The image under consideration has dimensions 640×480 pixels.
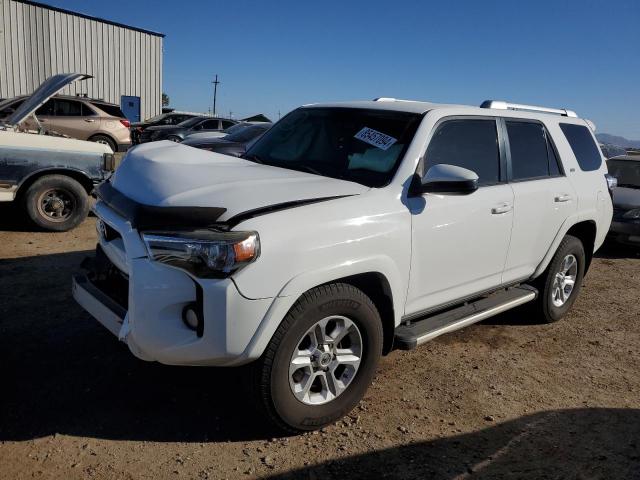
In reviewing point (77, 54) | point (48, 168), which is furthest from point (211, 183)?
point (77, 54)

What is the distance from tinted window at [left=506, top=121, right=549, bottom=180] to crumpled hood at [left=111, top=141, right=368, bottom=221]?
166 centimetres

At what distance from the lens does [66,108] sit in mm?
14211

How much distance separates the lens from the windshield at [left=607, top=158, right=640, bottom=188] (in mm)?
8961

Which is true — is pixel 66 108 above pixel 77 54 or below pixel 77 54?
below

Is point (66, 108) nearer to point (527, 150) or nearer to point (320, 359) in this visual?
point (527, 150)

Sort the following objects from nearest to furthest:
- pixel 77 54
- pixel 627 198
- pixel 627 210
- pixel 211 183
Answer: pixel 211 183 → pixel 627 210 → pixel 627 198 → pixel 77 54

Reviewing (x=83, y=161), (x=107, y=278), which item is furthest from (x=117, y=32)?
(x=107, y=278)

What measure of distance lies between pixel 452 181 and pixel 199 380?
205 cm

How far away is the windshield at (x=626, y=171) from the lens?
8.96m

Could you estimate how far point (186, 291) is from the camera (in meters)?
2.55

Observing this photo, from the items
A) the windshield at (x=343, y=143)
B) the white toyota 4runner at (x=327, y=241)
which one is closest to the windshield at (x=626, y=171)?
the white toyota 4runner at (x=327, y=241)

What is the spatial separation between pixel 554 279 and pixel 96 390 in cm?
379

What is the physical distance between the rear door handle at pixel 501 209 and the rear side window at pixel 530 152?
31 centimetres

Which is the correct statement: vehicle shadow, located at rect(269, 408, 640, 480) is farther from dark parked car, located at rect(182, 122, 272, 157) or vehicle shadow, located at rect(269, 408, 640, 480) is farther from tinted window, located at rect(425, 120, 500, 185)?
dark parked car, located at rect(182, 122, 272, 157)
